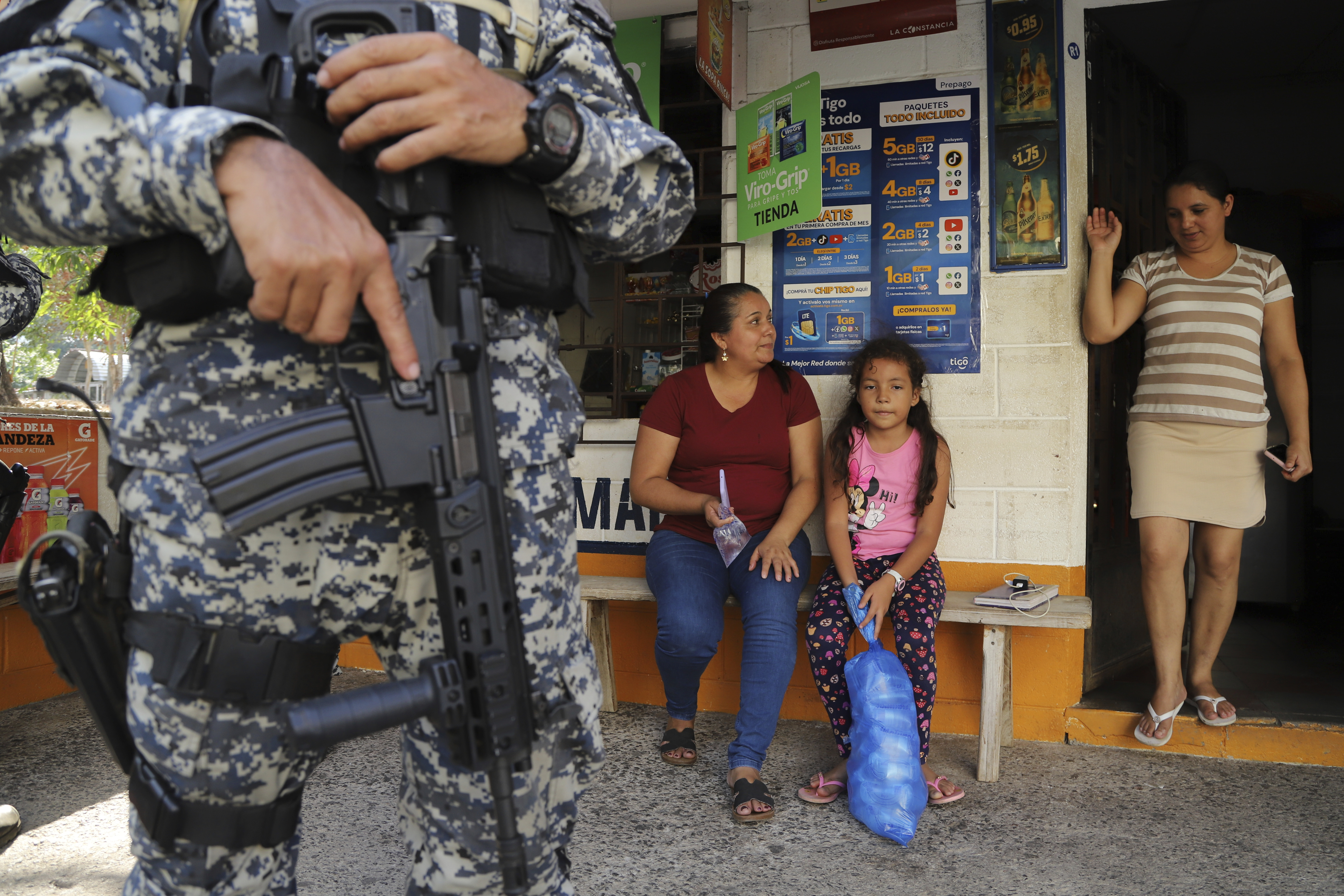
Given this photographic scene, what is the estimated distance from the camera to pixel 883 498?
3.02 metres

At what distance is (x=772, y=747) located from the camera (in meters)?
3.09

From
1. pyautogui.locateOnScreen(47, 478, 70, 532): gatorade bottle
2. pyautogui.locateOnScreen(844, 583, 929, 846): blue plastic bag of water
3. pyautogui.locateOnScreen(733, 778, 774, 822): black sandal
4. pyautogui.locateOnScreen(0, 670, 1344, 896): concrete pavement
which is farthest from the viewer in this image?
pyautogui.locateOnScreen(47, 478, 70, 532): gatorade bottle

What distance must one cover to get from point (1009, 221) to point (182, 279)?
9.42 ft

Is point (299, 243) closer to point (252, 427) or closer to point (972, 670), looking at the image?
point (252, 427)

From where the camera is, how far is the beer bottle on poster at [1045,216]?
3.10m

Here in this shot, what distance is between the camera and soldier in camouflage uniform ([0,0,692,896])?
89cm

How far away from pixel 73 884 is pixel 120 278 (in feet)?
6.03

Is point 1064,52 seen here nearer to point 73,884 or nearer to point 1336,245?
point 1336,245

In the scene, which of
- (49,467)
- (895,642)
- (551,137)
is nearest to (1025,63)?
(895,642)

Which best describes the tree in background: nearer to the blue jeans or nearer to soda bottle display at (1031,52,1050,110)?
the blue jeans

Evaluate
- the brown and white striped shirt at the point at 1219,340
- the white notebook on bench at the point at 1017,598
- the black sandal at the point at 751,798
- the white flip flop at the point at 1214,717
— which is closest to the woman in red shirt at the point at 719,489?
the black sandal at the point at 751,798

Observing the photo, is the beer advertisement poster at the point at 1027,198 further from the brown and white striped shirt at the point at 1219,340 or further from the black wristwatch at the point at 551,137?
the black wristwatch at the point at 551,137

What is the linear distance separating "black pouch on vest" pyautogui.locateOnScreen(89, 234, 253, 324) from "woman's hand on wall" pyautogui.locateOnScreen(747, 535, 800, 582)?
2.16 metres

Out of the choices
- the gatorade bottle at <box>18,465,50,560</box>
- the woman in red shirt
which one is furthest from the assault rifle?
the gatorade bottle at <box>18,465,50,560</box>
